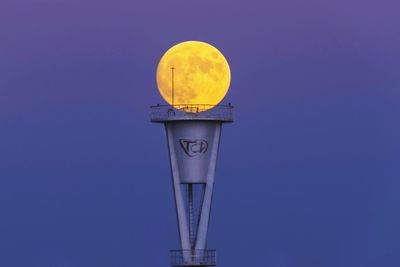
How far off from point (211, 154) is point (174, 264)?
29.9ft

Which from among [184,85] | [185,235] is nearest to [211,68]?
[184,85]

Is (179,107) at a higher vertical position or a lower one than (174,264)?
higher

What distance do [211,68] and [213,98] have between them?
2559 mm

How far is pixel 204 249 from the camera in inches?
7077

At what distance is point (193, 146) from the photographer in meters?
179

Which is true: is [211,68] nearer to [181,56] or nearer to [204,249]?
[181,56]

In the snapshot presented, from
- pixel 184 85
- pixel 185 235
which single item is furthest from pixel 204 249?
pixel 184 85

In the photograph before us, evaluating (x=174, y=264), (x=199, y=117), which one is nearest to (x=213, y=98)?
(x=199, y=117)

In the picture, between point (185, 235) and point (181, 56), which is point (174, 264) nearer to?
point (185, 235)

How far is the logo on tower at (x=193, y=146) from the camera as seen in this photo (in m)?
179

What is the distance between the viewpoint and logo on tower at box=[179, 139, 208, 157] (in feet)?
587

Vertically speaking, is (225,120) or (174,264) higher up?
(225,120)

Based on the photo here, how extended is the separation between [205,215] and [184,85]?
10.8m

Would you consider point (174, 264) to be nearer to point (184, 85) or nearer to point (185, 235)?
point (185, 235)
